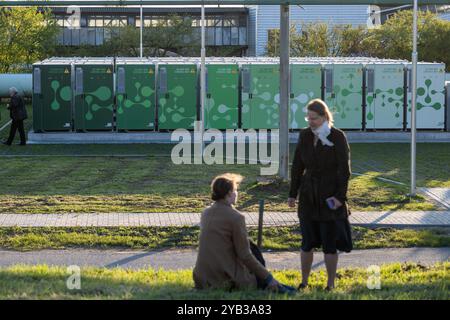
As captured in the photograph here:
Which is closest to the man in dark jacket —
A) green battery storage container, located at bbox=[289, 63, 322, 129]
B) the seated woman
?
green battery storage container, located at bbox=[289, 63, 322, 129]

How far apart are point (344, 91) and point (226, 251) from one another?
19.5 m

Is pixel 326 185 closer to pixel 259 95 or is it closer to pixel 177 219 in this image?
pixel 177 219

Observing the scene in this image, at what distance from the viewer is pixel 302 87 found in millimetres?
25750

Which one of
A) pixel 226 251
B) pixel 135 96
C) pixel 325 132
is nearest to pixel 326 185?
pixel 325 132

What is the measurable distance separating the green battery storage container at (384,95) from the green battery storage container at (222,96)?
431 cm

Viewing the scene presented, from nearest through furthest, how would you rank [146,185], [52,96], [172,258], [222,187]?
[222,187]
[172,258]
[146,185]
[52,96]

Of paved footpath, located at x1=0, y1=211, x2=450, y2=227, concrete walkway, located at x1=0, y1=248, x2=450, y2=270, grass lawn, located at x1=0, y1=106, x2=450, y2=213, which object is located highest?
grass lawn, located at x1=0, y1=106, x2=450, y2=213

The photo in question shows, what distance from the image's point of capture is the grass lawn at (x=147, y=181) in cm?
1291

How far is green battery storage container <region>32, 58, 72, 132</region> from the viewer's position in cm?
2500

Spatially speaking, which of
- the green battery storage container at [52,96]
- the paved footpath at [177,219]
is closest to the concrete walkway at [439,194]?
the paved footpath at [177,219]

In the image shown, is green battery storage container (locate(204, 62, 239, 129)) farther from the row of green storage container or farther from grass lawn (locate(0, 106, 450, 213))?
grass lawn (locate(0, 106, 450, 213))

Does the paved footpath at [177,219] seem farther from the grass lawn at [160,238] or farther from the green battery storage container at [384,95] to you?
the green battery storage container at [384,95]

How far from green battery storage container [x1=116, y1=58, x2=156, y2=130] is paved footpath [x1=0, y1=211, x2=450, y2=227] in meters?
13.5
